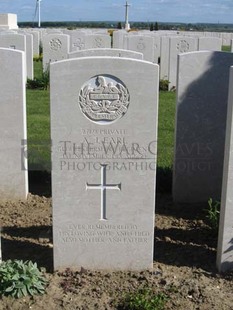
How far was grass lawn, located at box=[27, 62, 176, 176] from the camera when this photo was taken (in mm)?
7160

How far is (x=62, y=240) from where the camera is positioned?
4230 mm

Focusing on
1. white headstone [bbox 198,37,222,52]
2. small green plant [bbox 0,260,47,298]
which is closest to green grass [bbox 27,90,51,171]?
small green plant [bbox 0,260,47,298]

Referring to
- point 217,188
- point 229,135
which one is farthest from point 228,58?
point 229,135

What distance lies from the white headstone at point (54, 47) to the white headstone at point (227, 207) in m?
11.5

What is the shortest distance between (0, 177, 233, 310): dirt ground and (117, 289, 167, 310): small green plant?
0.20 feet

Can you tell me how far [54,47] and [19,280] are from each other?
39.3 ft

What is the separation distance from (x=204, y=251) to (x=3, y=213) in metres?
2.27

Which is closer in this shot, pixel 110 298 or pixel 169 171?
pixel 110 298

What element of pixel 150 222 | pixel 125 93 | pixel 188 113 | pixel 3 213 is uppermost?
pixel 125 93

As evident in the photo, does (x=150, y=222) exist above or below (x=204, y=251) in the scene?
above

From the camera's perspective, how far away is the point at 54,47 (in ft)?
49.5

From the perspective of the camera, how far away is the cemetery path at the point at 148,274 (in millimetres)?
3848

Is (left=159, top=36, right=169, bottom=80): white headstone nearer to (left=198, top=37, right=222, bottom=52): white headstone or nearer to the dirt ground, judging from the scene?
(left=198, top=37, right=222, bottom=52): white headstone

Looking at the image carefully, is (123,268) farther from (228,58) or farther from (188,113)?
(228,58)
